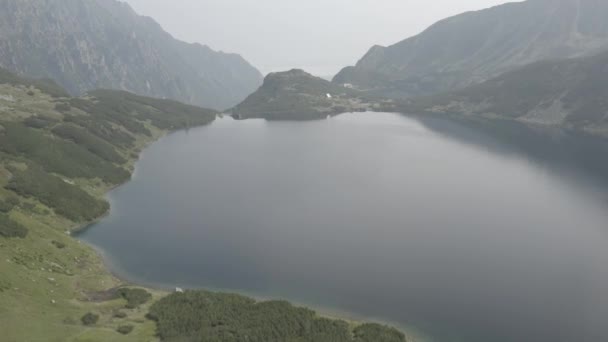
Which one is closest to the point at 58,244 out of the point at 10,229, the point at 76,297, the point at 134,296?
the point at 10,229

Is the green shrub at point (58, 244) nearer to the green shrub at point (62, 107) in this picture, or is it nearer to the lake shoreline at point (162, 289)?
the lake shoreline at point (162, 289)

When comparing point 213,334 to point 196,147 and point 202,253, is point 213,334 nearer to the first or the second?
point 202,253

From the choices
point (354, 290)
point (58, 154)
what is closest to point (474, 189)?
point (354, 290)

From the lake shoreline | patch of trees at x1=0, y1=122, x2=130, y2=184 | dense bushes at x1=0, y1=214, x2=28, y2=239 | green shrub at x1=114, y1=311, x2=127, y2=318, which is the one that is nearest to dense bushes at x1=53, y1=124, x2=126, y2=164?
patch of trees at x1=0, y1=122, x2=130, y2=184

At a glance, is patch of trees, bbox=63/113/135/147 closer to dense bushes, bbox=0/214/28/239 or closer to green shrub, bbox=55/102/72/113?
green shrub, bbox=55/102/72/113

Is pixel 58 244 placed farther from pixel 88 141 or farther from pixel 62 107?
pixel 62 107

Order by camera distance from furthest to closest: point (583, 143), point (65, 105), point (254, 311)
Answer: point (583, 143), point (65, 105), point (254, 311)
